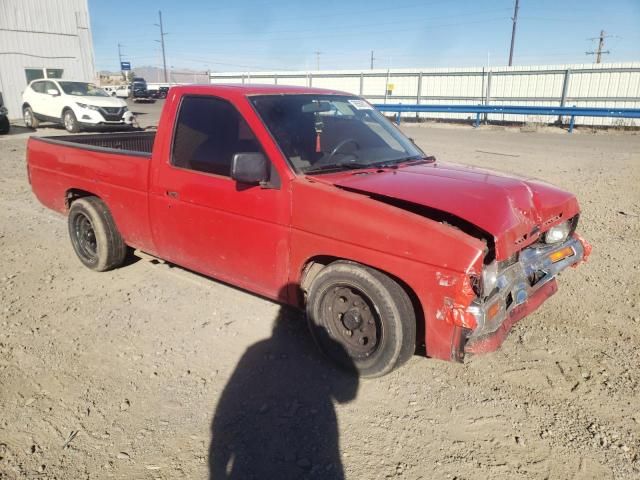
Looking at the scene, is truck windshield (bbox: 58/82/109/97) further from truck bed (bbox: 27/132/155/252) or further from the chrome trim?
the chrome trim

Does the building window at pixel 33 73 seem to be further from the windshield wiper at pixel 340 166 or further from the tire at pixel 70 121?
the windshield wiper at pixel 340 166

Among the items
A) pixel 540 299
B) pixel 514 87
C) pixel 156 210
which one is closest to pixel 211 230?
pixel 156 210

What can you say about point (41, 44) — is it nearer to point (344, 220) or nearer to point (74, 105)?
point (74, 105)

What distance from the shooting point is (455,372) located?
11.1 ft

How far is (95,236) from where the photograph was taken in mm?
5012

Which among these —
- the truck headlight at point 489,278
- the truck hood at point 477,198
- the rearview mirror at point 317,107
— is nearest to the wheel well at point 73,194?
the rearview mirror at point 317,107

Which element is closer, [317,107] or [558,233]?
[558,233]

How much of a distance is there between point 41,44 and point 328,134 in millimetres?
26170

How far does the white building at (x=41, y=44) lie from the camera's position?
23016mm

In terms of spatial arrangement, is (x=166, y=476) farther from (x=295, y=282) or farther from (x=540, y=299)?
(x=540, y=299)

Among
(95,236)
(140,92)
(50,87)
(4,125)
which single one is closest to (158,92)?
(140,92)

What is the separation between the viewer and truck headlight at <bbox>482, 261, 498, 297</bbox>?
2.78m

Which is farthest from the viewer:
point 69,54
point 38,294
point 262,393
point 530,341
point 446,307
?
point 69,54

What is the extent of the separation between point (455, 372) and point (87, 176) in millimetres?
3935
